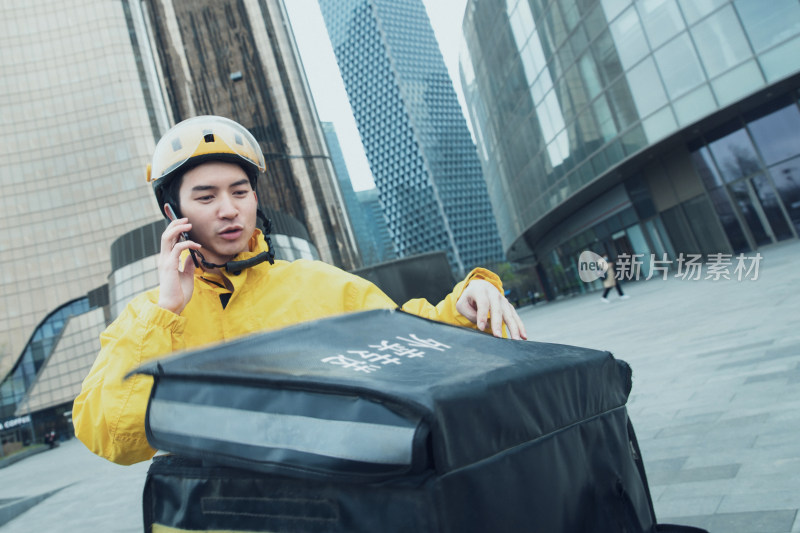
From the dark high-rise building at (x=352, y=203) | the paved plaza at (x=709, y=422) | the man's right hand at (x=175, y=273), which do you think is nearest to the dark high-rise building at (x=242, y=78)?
the paved plaza at (x=709, y=422)

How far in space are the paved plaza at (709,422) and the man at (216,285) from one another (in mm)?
1758

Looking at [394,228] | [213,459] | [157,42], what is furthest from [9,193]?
[394,228]

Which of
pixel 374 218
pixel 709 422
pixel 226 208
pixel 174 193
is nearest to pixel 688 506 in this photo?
pixel 709 422

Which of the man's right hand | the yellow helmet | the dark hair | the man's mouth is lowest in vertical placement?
the man's right hand

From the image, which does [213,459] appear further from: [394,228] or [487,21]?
[394,228]

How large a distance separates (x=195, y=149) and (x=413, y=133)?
121 metres

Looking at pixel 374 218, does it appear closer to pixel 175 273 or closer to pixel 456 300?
pixel 456 300

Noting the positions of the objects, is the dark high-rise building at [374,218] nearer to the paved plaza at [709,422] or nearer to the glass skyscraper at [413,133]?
the glass skyscraper at [413,133]

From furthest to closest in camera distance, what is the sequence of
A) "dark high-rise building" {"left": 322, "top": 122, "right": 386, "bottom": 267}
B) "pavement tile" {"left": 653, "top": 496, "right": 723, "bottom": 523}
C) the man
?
"dark high-rise building" {"left": 322, "top": 122, "right": 386, "bottom": 267}
"pavement tile" {"left": 653, "top": 496, "right": 723, "bottom": 523}
the man

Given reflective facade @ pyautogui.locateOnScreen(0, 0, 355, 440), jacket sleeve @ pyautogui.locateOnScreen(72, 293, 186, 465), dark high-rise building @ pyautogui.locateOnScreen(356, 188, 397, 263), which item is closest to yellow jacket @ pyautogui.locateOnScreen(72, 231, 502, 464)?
jacket sleeve @ pyautogui.locateOnScreen(72, 293, 186, 465)

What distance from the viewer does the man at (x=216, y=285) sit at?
4.35 ft

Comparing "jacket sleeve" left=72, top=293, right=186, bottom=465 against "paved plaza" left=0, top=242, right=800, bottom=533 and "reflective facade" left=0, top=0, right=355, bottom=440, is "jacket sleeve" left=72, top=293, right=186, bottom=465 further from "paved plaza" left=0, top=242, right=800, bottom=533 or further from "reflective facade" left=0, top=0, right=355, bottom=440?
"reflective facade" left=0, top=0, right=355, bottom=440

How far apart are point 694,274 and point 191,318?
1966 centimetres

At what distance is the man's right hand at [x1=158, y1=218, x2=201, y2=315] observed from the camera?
4.58ft
